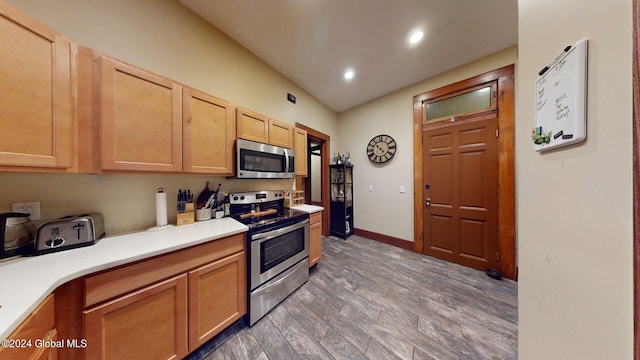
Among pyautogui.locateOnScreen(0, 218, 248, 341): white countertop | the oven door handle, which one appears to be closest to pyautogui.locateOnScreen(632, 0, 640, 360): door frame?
pyautogui.locateOnScreen(0, 218, 248, 341): white countertop

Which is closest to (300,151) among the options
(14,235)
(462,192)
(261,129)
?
(261,129)

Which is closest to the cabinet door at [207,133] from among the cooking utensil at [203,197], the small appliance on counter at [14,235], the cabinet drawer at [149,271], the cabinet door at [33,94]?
the cooking utensil at [203,197]

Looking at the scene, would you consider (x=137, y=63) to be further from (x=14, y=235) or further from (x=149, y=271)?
(x=149, y=271)

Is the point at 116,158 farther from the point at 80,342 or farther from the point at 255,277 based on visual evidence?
the point at 255,277

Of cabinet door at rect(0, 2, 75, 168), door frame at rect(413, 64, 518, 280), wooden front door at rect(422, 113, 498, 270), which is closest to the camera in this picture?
cabinet door at rect(0, 2, 75, 168)

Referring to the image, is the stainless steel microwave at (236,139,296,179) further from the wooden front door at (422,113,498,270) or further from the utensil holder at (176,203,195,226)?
the wooden front door at (422,113,498,270)

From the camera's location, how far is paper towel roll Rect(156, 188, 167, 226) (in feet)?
4.83

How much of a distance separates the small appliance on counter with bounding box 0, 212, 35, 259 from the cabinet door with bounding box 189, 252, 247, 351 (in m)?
0.83

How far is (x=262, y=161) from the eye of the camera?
1.98m

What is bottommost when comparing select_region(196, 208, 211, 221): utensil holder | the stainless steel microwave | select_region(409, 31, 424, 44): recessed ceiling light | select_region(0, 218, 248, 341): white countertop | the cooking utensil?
select_region(0, 218, 248, 341): white countertop

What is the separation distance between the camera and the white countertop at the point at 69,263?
0.64m

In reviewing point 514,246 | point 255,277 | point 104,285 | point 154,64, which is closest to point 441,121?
point 514,246

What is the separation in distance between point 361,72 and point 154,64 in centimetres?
232

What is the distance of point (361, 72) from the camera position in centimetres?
254
